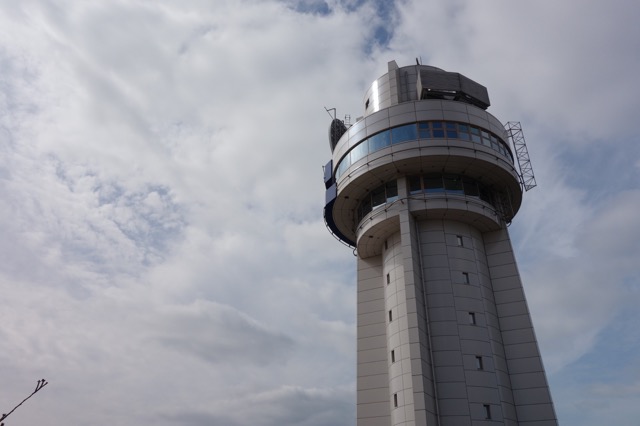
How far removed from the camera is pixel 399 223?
4700cm

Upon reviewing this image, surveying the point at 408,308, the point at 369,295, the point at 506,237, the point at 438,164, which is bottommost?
the point at 408,308

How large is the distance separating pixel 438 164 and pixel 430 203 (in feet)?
12.5

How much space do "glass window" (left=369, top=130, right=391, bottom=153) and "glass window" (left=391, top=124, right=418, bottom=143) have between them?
1.98 feet

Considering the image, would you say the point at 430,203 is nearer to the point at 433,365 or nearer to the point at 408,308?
the point at 408,308

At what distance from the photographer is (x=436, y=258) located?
45.1 metres

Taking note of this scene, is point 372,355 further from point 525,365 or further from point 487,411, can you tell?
point 525,365

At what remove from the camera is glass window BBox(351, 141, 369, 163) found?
4931cm

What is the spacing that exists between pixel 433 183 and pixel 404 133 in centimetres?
542

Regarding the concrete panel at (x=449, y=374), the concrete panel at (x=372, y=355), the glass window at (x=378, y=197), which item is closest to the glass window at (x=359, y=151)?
the glass window at (x=378, y=197)

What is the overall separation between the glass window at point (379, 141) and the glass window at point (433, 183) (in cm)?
502

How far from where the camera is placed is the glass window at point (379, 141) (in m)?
→ 48.2

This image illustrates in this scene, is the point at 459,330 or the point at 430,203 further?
the point at 430,203

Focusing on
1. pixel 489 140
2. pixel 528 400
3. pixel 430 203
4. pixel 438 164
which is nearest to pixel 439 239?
pixel 430 203

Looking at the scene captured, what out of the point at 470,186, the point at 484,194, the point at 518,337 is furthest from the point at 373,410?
the point at 484,194
